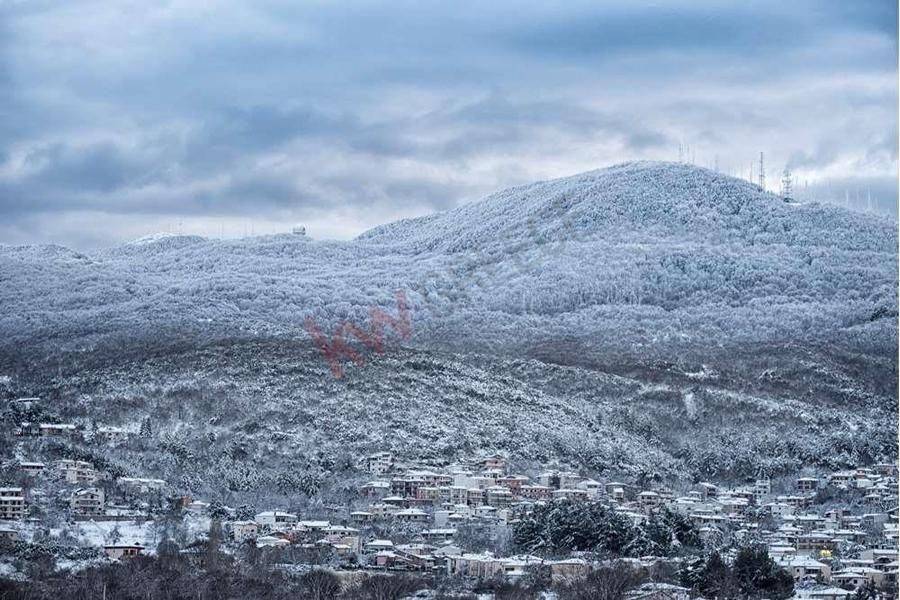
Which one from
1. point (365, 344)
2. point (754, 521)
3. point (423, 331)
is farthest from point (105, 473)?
point (423, 331)

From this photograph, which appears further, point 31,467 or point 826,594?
point 31,467

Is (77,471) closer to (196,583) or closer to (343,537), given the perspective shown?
(343,537)

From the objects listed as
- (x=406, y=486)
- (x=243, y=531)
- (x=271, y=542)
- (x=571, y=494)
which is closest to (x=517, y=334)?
(x=571, y=494)

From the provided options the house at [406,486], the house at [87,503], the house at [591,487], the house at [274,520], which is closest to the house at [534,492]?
the house at [591,487]

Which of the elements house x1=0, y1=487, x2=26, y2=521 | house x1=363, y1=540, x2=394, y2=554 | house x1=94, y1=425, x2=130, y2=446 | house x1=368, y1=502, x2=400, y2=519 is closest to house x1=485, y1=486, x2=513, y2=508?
house x1=368, y1=502, x2=400, y2=519

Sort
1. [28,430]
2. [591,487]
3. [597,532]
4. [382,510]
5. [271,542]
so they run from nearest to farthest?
[271,542] → [597,532] → [382,510] → [591,487] → [28,430]
